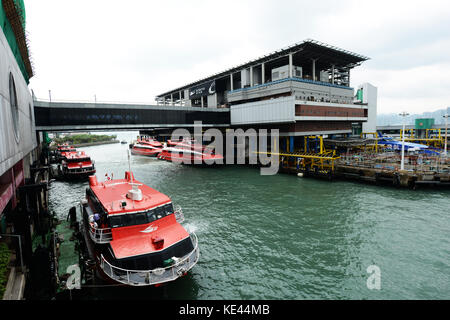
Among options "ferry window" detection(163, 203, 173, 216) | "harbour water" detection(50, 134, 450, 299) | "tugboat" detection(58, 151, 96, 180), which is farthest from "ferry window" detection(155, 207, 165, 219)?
"tugboat" detection(58, 151, 96, 180)

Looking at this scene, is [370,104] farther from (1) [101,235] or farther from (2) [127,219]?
(1) [101,235]

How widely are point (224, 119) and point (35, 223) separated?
140ft

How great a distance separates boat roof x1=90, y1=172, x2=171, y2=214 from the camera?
42.8 ft

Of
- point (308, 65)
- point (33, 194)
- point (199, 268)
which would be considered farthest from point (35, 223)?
point (308, 65)

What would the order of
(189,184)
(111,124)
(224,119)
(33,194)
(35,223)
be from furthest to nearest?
(224,119), (111,124), (189,184), (35,223), (33,194)

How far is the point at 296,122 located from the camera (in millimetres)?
45594

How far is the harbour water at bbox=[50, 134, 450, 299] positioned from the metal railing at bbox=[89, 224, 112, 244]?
7.86ft

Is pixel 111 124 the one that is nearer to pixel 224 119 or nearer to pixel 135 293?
pixel 224 119

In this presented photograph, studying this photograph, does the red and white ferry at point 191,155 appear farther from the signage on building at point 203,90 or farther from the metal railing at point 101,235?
the metal railing at point 101,235

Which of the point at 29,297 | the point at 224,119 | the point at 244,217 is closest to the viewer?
the point at 29,297

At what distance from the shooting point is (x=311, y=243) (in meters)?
16.2

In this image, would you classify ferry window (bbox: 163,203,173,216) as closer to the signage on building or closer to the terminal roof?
the terminal roof

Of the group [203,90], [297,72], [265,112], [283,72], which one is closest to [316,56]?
[297,72]
